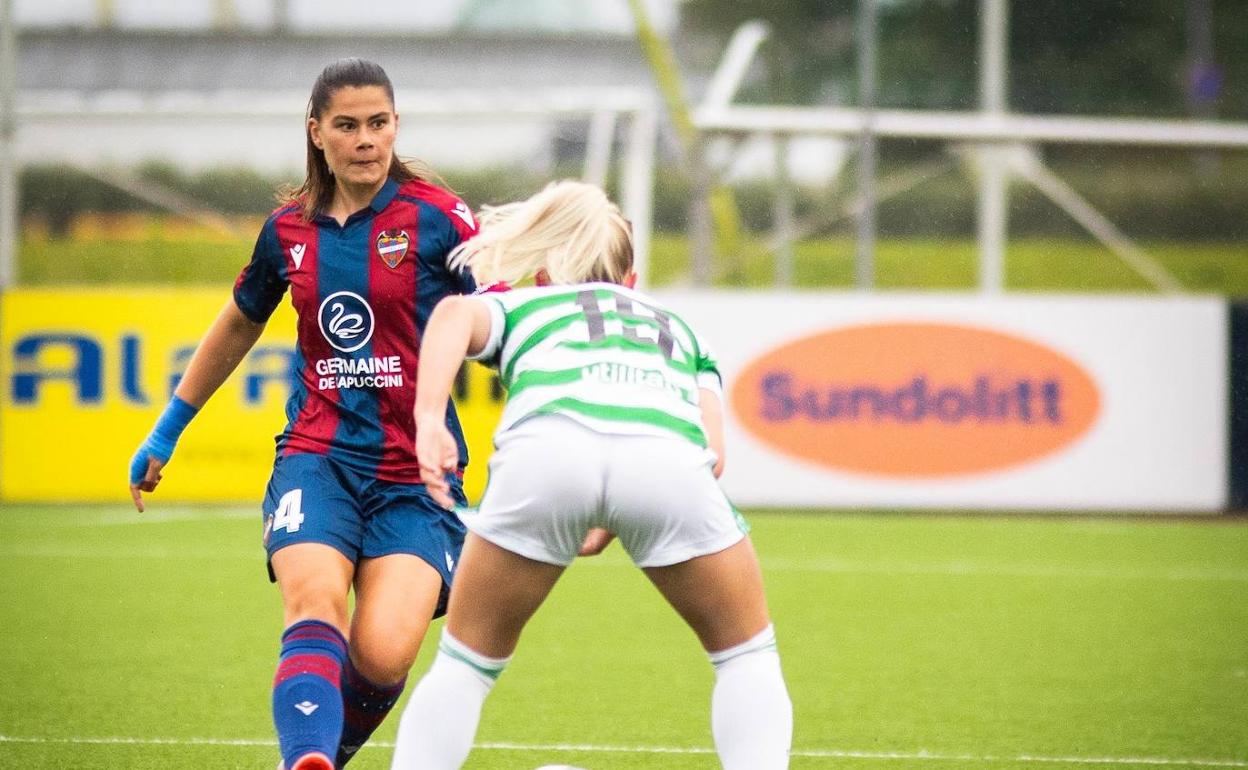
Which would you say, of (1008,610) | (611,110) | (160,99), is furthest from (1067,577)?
(160,99)

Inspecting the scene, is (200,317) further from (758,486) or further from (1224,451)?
(1224,451)

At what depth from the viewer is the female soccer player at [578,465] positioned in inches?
140

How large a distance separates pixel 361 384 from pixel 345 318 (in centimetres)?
17

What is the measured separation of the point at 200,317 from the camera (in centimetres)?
1255

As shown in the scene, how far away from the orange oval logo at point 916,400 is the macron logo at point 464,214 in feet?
26.7

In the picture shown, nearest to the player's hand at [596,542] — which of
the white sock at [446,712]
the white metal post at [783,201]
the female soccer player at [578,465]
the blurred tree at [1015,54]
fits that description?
the female soccer player at [578,465]

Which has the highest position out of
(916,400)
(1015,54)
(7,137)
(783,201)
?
(1015,54)

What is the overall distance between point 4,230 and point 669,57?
596 cm

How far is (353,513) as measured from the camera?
4281mm

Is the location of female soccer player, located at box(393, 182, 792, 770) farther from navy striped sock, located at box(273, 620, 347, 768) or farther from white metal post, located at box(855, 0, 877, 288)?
white metal post, located at box(855, 0, 877, 288)

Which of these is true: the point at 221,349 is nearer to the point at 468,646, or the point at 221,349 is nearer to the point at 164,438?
the point at 164,438

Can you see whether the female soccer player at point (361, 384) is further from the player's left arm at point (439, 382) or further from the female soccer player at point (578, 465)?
the player's left arm at point (439, 382)

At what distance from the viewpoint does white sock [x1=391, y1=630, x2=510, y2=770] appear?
12.1 feet

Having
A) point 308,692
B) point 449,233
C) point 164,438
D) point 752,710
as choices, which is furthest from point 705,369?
point 164,438
